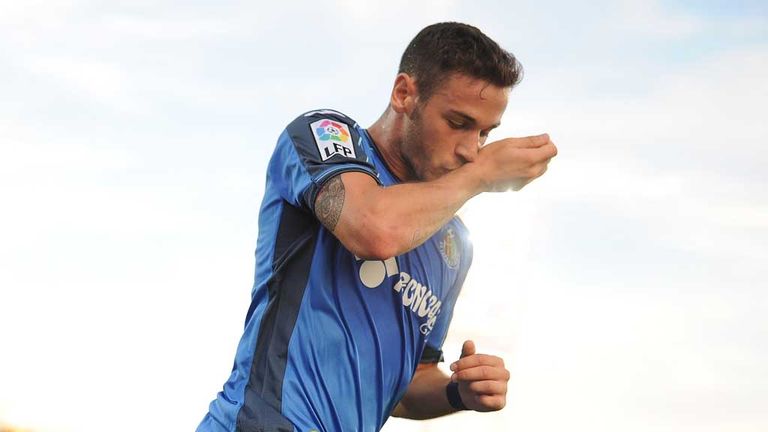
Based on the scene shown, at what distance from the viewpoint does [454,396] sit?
5953mm

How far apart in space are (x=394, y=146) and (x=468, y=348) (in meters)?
1.23

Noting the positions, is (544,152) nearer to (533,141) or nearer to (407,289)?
(533,141)

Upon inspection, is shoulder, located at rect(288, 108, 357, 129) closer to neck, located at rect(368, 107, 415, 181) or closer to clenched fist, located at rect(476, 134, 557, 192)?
neck, located at rect(368, 107, 415, 181)

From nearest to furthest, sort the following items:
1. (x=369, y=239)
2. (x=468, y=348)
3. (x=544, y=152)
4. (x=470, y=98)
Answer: (x=369, y=239) < (x=544, y=152) < (x=470, y=98) < (x=468, y=348)

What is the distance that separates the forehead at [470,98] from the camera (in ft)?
16.8

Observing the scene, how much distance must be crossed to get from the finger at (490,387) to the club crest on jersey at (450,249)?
708mm

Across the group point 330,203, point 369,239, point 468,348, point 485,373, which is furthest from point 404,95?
point 485,373

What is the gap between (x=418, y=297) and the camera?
5359 millimetres

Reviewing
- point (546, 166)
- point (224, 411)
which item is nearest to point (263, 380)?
point (224, 411)

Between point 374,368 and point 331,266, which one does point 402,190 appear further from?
Result: point 374,368

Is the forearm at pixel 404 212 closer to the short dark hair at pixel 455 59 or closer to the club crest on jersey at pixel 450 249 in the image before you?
the short dark hair at pixel 455 59

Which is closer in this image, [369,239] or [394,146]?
[369,239]

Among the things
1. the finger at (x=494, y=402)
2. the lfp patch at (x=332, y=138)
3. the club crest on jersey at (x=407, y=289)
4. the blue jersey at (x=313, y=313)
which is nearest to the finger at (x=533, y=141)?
the blue jersey at (x=313, y=313)

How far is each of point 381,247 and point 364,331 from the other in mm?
729
